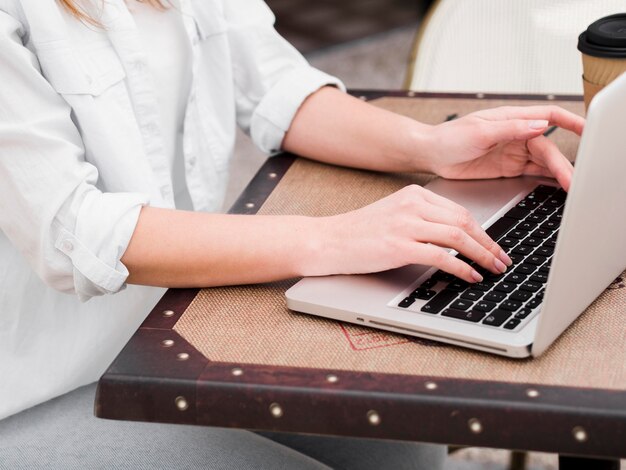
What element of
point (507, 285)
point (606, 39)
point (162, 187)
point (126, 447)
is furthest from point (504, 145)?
point (126, 447)

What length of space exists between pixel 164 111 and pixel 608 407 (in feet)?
1.96

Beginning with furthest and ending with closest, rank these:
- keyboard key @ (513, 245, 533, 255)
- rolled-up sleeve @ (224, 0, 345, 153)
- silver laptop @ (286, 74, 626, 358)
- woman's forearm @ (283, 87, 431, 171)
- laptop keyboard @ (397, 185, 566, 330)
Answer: rolled-up sleeve @ (224, 0, 345, 153)
woman's forearm @ (283, 87, 431, 171)
keyboard key @ (513, 245, 533, 255)
laptop keyboard @ (397, 185, 566, 330)
silver laptop @ (286, 74, 626, 358)

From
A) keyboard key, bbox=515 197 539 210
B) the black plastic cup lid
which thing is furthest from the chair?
keyboard key, bbox=515 197 539 210

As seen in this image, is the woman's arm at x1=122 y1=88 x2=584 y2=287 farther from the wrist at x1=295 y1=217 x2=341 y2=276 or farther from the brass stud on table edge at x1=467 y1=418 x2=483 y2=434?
the brass stud on table edge at x1=467 y1=418 x2=483 y2=434

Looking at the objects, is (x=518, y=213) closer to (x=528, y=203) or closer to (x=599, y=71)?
(x=528, y=203)

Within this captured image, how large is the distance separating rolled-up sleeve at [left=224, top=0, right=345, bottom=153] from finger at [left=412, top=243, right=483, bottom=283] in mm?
399

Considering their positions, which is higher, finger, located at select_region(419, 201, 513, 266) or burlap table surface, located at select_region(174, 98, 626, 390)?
finger, located at select_region(419, 201, 513, 266)

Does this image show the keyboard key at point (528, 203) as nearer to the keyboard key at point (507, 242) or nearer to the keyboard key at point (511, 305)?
the keyboard key at point (507, 242)

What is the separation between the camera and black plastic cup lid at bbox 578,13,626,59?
919 millimetres

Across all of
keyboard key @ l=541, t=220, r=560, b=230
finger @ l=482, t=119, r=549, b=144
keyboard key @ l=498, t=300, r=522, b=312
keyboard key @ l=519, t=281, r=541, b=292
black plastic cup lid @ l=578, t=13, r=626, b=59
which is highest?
black plastic cup lid @ l=578, t=13, r=626, b=59

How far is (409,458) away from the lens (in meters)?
1.01

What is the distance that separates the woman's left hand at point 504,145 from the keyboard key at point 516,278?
0.19 metres

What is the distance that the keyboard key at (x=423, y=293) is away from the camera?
0.75 m

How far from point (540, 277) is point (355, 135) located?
14.2 inches
